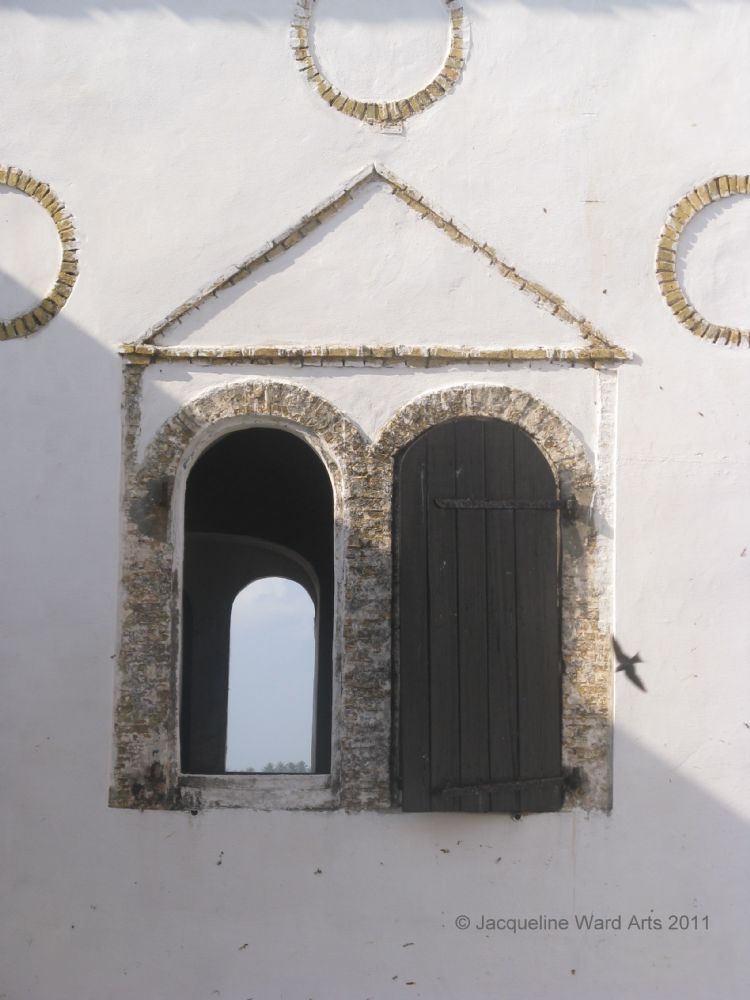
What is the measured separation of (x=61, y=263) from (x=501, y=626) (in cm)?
292

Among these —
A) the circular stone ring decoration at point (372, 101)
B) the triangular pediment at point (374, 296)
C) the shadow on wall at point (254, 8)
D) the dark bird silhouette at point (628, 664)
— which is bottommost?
the dark bird silhouette at point (628, 664)

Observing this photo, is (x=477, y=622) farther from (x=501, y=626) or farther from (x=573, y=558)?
(x=573, y=558)

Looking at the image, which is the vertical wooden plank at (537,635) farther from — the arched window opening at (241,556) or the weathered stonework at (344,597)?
the arched window opening at (241,556)

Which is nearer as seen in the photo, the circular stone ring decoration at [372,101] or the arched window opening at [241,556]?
the circular stone ring decoration at [372,101]

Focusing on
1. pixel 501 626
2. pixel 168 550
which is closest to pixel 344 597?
pixel 501 626

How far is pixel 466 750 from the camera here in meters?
6.40

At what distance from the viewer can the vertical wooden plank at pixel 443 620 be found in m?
6.38

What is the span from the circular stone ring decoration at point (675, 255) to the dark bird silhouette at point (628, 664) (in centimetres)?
168

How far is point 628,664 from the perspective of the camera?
21.6ft

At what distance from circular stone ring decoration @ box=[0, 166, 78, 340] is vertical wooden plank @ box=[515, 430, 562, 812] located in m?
2.47

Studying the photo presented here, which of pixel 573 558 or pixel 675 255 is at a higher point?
pixel 675 255

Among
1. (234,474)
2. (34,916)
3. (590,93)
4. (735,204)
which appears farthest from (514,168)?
(34,916)

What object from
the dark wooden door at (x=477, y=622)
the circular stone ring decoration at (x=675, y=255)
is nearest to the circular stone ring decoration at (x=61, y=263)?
the dark wooden door at (x=477, y=622)

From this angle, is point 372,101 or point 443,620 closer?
point 443,620
